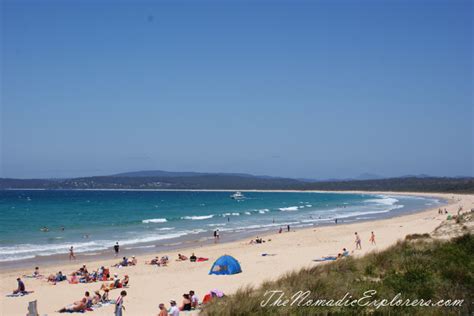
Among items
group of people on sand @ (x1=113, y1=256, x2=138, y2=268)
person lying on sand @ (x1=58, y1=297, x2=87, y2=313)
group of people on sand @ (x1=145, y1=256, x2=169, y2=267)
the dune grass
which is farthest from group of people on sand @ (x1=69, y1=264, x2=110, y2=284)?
the dune grass

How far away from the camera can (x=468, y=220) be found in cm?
2209

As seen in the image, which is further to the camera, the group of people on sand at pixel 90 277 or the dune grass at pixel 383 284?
the group of people on sand at pixel 90 277

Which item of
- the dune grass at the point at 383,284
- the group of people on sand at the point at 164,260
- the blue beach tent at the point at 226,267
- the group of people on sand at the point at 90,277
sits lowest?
the group of people on sand at the point at 164,260

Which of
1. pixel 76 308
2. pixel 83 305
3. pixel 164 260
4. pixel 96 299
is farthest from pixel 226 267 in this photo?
pixel 76 308

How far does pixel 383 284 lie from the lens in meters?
9.49

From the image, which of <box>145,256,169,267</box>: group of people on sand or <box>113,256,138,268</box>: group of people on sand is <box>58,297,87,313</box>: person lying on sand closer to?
<box>113,256,138,268</box>: group of people on sand

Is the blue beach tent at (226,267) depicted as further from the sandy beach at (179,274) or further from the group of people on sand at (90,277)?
the group of people on sand at (90,277)

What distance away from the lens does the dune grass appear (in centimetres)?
780

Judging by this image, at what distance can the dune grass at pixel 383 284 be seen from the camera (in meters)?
7.80

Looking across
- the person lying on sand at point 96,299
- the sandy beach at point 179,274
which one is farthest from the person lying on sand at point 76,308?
the person lying on sand at point 96,299

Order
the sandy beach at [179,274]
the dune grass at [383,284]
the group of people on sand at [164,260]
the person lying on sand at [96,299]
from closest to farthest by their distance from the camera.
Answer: the dune grass at [383,284], the person lying on sand at [96,299], the sandy beach at [179,274], the group of people on sand at [164,260]

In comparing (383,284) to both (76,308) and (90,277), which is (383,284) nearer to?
(76,308)

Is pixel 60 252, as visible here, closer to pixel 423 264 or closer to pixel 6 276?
pixel 6 276

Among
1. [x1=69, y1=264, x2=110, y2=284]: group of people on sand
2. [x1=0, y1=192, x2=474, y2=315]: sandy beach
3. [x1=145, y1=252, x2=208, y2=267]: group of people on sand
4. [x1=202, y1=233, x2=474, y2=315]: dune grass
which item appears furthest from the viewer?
[x1=145, y1=252, x2=208, y2=267]: group of people on sand
